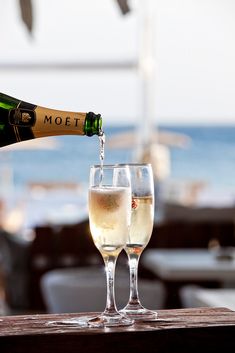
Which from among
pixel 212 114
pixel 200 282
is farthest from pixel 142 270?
pixel 212 114

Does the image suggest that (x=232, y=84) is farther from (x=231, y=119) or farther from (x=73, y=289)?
(x=73, y=289)

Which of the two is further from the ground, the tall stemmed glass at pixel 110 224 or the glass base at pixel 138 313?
the tall stemmed glass at pixel 110 224

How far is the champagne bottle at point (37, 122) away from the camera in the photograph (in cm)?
117

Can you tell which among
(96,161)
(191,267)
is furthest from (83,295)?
(96,161)

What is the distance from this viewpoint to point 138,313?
1216 millimetres

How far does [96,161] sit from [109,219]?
2168cm

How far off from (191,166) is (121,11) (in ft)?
69.8

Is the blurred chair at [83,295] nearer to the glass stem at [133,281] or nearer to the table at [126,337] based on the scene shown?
the glass stem at [133,281]

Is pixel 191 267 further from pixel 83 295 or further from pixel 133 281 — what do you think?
pixel 133 281

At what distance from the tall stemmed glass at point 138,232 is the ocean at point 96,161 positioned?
2009cm

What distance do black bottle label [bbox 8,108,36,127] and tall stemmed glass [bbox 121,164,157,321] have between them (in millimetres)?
156

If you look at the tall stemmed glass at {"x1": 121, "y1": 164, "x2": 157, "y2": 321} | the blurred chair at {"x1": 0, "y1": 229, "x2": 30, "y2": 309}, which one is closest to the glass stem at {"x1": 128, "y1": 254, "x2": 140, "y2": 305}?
the tall stemmed glass at {"x1": 121, "y1": 164, "x2": 157, "y2": 321}

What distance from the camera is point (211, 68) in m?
22.9

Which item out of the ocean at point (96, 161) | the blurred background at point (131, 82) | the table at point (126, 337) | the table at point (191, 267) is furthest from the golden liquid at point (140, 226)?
the ocean at point (96, 161)
